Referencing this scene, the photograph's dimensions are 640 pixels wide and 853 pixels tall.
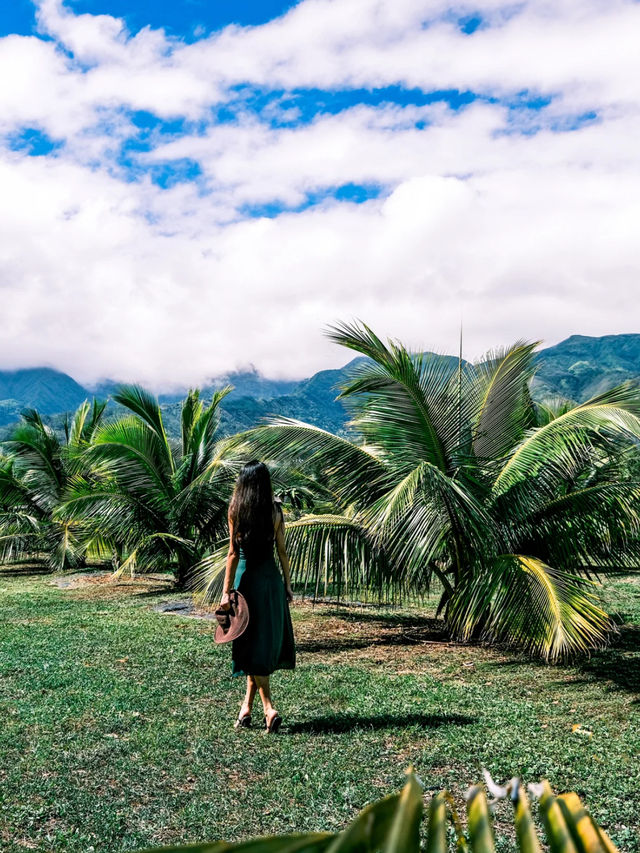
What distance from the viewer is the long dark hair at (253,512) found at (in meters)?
5.10

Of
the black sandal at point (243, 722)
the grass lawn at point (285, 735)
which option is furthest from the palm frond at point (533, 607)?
the black sandal at point (243, 722)

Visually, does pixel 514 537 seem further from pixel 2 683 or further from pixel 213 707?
pixel 2 683

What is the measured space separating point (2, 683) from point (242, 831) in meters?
3.80

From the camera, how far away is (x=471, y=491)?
791cm

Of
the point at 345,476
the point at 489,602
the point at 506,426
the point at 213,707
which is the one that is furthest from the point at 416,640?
the point at 213,707

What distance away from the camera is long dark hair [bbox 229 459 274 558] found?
201 inches

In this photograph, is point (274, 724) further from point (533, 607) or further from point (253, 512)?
point (533, 607)

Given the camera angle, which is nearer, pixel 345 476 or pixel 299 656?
pixel 299 656

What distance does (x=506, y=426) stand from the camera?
8781 millimetres

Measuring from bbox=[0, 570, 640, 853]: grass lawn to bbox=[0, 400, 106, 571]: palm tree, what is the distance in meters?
10.9

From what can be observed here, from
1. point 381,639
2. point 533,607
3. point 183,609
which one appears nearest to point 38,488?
point 183,609

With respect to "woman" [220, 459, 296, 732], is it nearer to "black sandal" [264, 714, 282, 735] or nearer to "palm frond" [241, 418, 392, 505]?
"black sandal" [264, 714, 282, 735]

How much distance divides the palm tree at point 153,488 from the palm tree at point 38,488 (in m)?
4.77

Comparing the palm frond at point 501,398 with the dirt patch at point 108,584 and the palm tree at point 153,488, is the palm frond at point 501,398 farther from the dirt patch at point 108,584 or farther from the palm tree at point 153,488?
the dirt patch at point 108,584
